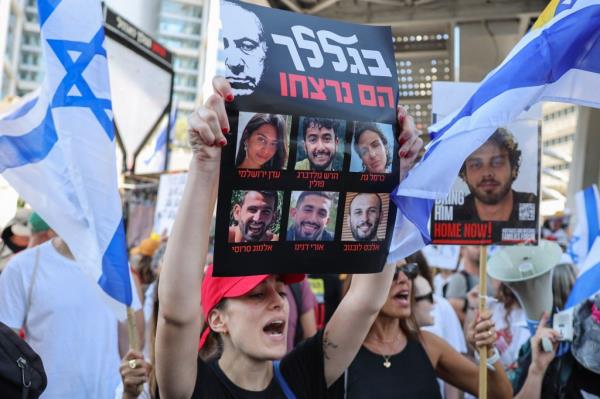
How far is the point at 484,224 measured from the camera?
341cm

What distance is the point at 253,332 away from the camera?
2178 millimetres

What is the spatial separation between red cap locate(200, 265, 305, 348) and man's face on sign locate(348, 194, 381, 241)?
261mm

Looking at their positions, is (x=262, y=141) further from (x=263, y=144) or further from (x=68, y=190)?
(x=68, y=190)

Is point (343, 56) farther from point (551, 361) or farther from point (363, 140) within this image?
point (551, 361)

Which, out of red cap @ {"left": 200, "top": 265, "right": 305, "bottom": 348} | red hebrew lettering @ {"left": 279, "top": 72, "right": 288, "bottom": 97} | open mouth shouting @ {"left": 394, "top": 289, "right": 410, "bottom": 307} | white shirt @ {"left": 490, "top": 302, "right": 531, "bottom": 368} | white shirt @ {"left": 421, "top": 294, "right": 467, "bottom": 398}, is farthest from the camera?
white shirt @ {"left": 490, "top": 302, "right": 531, "bottom": 368}

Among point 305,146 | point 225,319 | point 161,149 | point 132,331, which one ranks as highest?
point 161,149

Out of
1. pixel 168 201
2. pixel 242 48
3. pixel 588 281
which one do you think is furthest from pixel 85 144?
pixel 168 201

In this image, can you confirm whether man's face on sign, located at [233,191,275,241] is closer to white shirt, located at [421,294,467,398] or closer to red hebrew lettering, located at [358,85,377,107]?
red hebrew lettering, located at [358,85,377,107]

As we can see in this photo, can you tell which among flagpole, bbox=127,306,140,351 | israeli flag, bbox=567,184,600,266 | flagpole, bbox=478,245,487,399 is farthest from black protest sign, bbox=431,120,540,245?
flagpole, bbox=127,306,140,351

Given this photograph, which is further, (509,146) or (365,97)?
(509,146)

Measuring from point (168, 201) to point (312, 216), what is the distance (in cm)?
577

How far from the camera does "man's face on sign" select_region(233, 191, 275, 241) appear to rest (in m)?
1.91

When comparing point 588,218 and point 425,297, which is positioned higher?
point 588,218

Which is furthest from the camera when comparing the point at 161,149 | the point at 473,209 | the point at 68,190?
the point at 161,149
